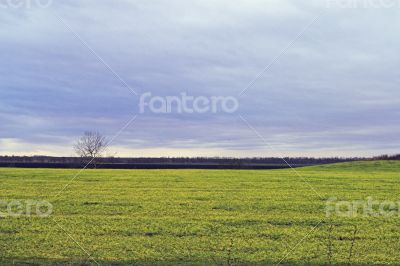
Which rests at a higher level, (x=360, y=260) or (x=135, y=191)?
(x=135, y=191)

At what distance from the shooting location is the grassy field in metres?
15.0

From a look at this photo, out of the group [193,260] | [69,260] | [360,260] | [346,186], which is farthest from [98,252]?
[346,186]

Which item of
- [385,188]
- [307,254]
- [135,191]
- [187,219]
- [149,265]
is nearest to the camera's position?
[149,265]

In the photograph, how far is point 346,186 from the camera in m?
36.0

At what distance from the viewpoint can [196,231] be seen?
1861cm

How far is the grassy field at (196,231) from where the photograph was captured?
592 inches

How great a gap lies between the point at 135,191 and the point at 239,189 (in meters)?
6.82

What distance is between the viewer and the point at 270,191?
3275cm

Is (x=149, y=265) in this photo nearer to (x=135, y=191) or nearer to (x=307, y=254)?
(x=307, y=254)

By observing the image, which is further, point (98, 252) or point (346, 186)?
point (346, 186)

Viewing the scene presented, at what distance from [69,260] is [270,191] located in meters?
20.0

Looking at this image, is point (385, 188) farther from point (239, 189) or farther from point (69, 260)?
point (69, 260)

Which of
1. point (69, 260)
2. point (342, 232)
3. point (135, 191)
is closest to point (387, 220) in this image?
point (342, 232)

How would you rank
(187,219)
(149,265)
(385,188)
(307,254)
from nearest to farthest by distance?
(149,265), (307,254), (187,219), (385,188)
